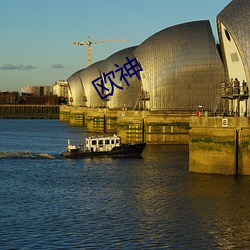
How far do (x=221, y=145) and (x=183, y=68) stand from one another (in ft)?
123

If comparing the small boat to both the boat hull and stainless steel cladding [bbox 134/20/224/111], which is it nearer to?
the boat hull

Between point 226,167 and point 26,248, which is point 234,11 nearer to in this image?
point 226,167

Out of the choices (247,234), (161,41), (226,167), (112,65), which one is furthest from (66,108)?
(247,234)

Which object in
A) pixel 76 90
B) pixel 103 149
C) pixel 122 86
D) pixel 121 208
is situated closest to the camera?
pixel 121 208

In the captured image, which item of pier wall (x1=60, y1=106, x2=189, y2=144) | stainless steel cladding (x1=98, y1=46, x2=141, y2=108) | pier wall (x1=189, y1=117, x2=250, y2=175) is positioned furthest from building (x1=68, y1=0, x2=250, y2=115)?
pier wall (x1=189, y1=117, x2=250, y2=175)

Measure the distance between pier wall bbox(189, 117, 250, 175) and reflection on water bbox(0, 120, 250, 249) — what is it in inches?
35.9

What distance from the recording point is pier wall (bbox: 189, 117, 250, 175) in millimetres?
46188

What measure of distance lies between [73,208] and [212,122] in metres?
14.8

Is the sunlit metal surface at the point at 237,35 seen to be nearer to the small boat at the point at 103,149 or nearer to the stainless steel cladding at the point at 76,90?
the small boat at the point at 103,149

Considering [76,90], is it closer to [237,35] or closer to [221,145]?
[237,35]

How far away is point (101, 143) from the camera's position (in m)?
64.8

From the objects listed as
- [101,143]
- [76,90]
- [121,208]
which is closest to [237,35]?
[101,143]

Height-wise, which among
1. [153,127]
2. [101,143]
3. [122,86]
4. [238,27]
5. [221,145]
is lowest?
→ [101,143]

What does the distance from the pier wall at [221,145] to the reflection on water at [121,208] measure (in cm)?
91
